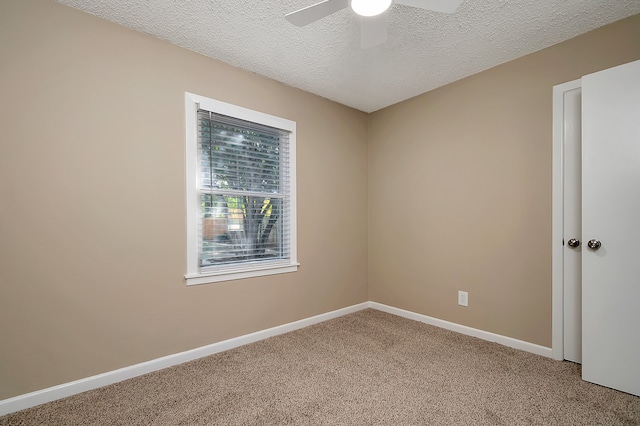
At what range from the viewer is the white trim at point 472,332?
234 centimetres

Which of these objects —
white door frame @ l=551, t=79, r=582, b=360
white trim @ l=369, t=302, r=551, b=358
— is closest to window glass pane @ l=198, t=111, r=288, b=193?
white trim @ l=369, t=302, r=551, b=358

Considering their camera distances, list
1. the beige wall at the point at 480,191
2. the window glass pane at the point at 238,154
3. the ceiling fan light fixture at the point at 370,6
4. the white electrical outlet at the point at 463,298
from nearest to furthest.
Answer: the ceiling fan light fixture at the point at 370,6
the beige wall at the point at 480,191
the window glass pane at the point at 238,154
the white electrical outlet at the point at 463,298

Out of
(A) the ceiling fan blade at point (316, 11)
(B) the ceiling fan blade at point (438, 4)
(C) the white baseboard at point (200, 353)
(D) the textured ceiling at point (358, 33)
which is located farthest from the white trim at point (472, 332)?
(A) the ceiling fan blade at point (316, 11)

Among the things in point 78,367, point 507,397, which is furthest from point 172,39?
point 507,397

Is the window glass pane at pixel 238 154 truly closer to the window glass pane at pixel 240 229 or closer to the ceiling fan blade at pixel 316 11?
the window glass pane at pixel 240 229

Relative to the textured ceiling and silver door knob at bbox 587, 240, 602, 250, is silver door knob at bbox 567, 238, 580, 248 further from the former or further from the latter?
the textured ceiling

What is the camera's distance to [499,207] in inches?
102

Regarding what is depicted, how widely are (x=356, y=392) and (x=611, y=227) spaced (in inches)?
76.3

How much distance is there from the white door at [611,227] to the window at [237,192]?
7.56 feet

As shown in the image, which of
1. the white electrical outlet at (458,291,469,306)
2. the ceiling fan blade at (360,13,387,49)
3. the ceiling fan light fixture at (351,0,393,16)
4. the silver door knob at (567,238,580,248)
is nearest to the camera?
the ceiling fan light fixture at (351,0,393,16)

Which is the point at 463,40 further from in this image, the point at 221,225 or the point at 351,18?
the point at 221,225

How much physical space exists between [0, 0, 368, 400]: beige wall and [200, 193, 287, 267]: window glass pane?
22 centimetres

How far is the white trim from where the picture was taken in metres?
2.34

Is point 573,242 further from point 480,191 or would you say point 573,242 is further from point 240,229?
point 240,229
